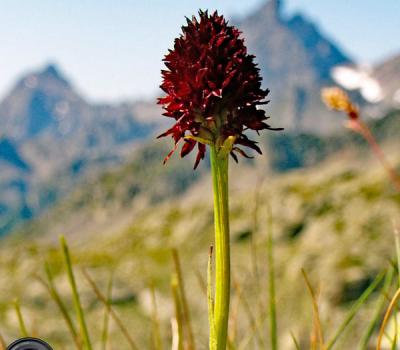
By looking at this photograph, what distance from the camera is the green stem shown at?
1.92m

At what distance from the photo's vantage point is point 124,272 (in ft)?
135

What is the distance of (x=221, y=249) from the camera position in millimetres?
1997

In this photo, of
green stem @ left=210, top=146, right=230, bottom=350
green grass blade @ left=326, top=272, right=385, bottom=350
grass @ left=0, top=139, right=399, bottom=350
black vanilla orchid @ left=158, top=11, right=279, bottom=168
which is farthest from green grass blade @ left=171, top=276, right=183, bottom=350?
grass @ left=0, top=139, right=399, bottom=350

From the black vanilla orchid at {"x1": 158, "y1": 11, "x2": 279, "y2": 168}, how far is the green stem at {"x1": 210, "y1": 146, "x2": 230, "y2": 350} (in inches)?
3.6

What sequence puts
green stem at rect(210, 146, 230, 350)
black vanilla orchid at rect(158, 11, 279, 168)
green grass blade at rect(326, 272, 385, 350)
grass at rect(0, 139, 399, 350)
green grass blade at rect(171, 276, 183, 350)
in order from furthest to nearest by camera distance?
grass at rect(0, 139, 399, 350) < green grass blade at rect(326, 272, 385, 350) < green grass blade at rect(171, 276, 183, 350) < black vanilla orchid at rect(158, 11, 279, 168) < green stem at rect(210, 146, 230, 350)

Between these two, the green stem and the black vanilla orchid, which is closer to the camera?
the green stem

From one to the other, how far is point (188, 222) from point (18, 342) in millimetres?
56528

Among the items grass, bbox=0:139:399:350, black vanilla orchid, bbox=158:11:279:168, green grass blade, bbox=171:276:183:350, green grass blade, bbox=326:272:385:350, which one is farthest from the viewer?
grass, bbox=0:139:399:350

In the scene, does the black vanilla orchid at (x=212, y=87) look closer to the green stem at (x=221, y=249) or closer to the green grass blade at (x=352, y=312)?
the green stem at (x=221, y=249)

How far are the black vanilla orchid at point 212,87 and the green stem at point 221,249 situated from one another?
0.09 m

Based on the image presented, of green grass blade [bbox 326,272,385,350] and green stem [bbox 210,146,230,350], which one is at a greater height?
green stem [bbox 210,146,230,350]

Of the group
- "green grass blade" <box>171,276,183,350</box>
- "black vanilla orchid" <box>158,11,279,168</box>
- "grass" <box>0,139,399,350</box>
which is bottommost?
"grass" <box>0,139,399,350</box>

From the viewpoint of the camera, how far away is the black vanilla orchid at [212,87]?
208 cm

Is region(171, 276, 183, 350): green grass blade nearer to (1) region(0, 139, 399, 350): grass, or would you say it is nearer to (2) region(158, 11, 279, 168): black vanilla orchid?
(2) region(158, 11, 279, 168): black vanilla orchid
